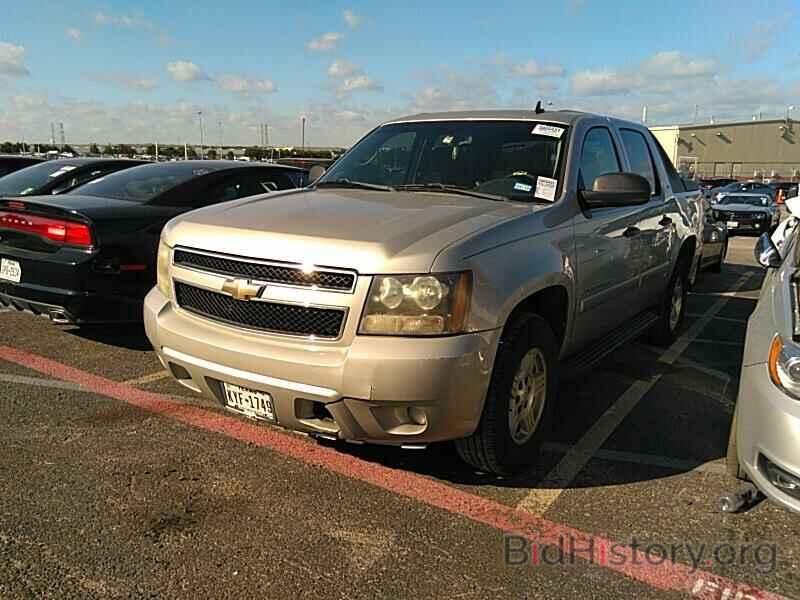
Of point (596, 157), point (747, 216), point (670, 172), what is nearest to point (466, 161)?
point (596, 157)

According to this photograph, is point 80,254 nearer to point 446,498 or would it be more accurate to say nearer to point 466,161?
point 466,161

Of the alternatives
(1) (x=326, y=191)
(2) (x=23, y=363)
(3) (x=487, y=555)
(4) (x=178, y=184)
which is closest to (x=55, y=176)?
(4) (x=178, y=184)

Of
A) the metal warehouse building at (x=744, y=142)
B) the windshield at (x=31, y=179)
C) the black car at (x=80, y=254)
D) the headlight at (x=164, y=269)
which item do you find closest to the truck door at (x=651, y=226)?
the headlight at (x=164, y=269)

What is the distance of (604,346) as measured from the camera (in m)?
4.40

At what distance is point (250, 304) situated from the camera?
306 cm

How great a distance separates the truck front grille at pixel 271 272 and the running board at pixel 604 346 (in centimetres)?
162

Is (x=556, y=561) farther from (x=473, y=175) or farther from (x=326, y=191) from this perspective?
(x=326, y=191)

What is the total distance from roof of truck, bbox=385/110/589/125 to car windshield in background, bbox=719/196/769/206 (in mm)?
16505

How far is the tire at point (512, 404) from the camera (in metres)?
3.08

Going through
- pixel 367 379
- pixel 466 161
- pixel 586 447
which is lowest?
pixel 586 447

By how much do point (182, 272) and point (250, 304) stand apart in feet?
1.83

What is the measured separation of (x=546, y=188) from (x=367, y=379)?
1.70 metres

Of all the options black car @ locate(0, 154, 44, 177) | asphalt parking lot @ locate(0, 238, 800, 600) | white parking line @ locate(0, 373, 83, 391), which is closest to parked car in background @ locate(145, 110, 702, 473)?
asphalt parking lot @ locate(0, 238, 800, 600)

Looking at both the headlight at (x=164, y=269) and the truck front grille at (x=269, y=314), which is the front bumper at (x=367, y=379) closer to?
the truck front grille at (x=269, y=314)
